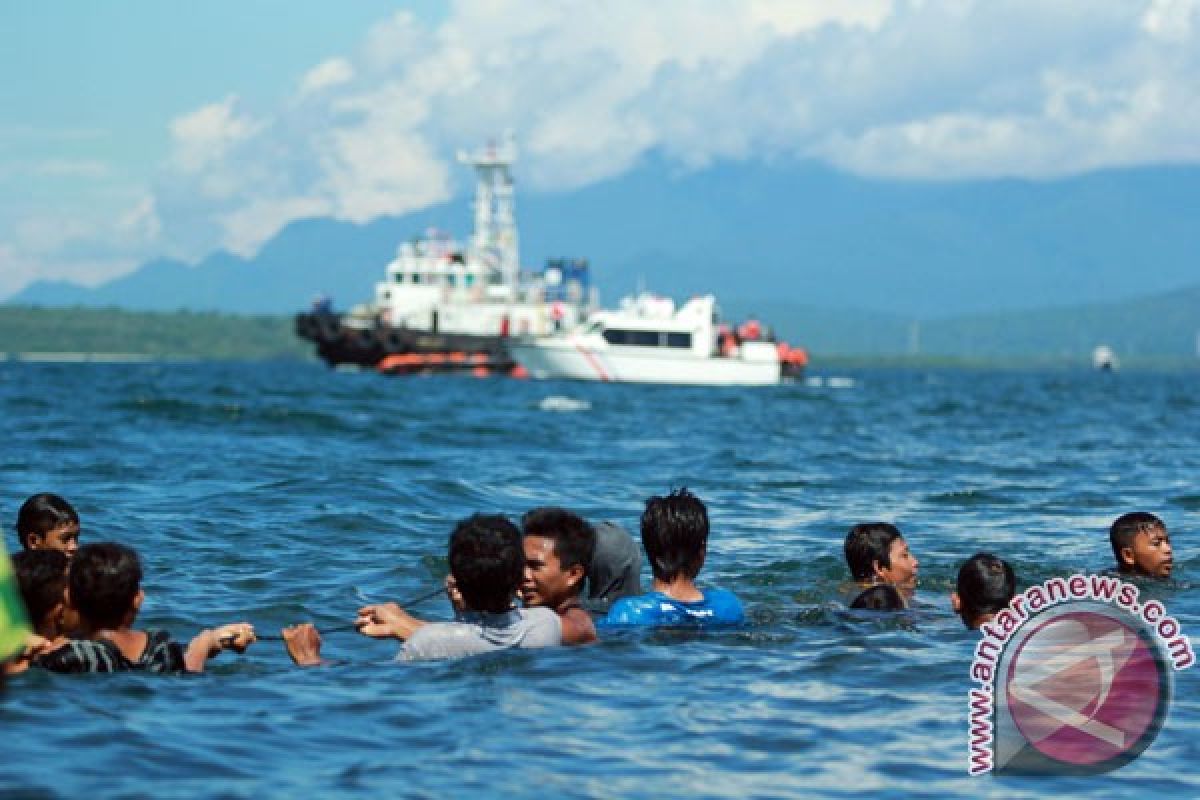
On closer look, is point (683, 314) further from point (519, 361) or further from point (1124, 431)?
point (1124, 431)

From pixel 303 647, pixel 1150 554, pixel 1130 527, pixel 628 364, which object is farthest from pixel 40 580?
pixel 628 364

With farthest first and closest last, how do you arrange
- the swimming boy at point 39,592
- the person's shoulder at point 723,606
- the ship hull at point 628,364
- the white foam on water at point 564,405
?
the ship hull at point 628,364 < the white foam on water at point 564,405 < the person's shoulder at point 723,606 < the swimming boy at point 39,592

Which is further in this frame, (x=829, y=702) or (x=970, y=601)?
(x=970, y=601)

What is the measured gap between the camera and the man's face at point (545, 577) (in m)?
8.05

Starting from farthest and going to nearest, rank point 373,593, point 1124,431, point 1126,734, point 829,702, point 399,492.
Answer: point 1124,431 → point 399,492 → point 373,593 → point 829,702 → point 1126,734

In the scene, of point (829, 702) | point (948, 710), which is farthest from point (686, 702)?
point (948, 710)

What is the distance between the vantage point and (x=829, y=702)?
304 inches

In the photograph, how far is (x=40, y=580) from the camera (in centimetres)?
734

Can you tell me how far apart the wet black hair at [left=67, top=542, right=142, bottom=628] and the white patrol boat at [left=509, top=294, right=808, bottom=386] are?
217 ft

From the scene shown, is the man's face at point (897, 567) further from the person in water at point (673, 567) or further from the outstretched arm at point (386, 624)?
the outstretched arm at point (386, 624)

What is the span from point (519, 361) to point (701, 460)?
51.9 meters

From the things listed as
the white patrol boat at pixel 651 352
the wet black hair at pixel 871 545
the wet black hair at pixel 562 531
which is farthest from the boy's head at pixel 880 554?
the white patrol boat at pixel 651 352

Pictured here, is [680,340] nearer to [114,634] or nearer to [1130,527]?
[1130,527]
